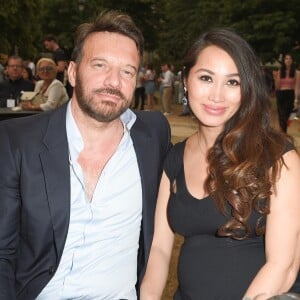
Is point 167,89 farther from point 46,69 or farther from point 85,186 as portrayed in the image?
point 85,186

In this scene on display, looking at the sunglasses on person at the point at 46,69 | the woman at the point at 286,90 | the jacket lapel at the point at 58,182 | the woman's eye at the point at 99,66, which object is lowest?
the woman at the point at 286,90

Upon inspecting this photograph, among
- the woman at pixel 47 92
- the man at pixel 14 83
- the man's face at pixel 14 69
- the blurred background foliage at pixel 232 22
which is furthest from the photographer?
the blurred background foliage at pixel 232 22

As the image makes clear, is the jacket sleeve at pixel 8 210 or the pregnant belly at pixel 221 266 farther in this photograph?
the jacket sleeve at pixel 8 210

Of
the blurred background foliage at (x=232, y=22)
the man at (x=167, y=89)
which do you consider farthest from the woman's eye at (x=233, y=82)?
the man at (x=167, y=89)

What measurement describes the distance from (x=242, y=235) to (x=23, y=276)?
1.04 meters

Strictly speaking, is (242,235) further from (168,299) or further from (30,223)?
(168,299)

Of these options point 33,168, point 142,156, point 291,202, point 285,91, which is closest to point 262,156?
point 291,202

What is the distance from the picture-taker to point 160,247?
271 cm

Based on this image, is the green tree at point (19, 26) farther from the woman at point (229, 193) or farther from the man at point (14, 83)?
the woman at point (229, 193)

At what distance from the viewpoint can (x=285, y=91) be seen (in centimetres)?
1242

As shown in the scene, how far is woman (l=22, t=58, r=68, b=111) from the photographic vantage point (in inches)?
289

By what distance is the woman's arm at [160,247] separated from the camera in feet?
8.68

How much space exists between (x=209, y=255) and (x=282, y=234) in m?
0.33

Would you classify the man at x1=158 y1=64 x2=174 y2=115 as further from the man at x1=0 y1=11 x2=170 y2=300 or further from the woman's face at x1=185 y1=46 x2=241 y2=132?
the woman's face at x1=185 y1=46 x2=241 y2=132
